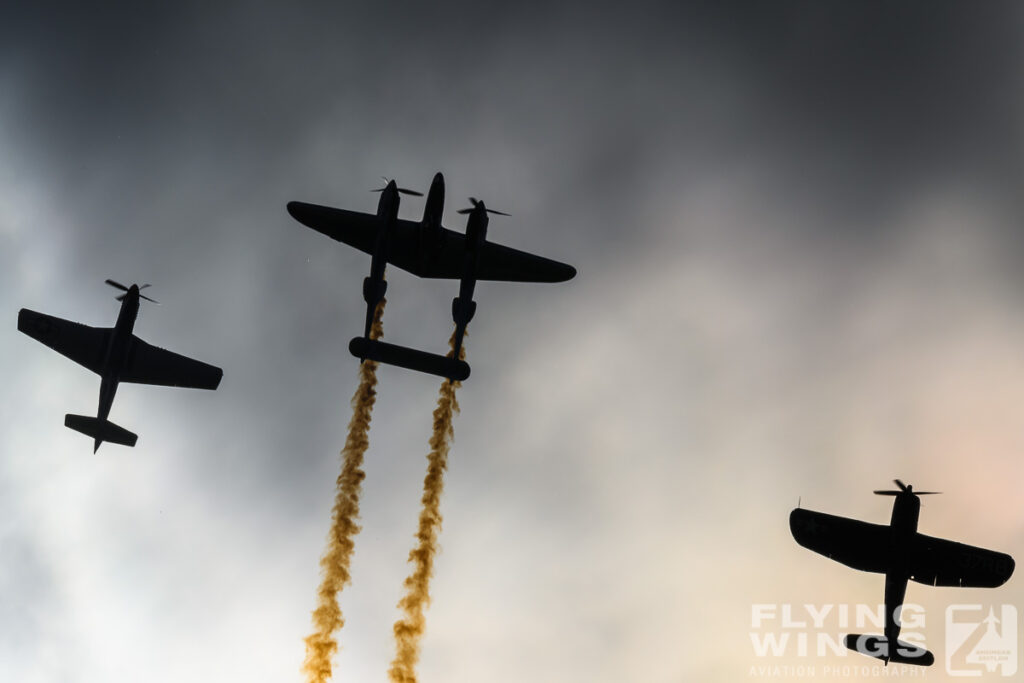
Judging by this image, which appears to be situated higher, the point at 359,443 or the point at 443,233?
the point at 443,233

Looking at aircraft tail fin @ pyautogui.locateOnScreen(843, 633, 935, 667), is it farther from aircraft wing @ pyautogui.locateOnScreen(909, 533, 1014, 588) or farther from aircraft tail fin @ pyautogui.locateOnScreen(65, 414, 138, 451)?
aircraft tail fin @ pyautogui.locateOnScreen(65, 414, 138, 451)

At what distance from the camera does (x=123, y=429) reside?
174 feet

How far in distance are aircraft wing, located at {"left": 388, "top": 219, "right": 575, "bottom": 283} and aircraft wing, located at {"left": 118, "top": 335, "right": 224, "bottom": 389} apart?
18.9 m

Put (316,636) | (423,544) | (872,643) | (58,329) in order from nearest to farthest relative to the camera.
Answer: (316,636) < (423,544) < (872,643) < (58,329)

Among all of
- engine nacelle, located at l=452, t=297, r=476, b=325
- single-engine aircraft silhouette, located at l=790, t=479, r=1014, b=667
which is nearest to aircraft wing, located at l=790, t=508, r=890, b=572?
single-engine aircraft silhouette, located at l=790, t=479, r=1014, b=667

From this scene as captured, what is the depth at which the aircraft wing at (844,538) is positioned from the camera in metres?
50.0

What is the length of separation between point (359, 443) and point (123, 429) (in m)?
17.1

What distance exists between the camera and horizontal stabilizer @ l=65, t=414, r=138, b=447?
51.9 m

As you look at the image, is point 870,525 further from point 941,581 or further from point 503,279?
point 503,279

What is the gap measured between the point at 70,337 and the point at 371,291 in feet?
80.2

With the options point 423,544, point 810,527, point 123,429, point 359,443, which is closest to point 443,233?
point 359,443

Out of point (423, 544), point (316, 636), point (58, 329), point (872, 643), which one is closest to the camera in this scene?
point (316, 636)

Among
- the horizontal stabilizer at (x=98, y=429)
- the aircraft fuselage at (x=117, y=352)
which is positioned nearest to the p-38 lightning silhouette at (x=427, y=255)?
the aircraft fuselage at (x=117, y=352)

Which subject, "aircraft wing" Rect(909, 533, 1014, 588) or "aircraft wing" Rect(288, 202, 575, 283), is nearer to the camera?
"aircraft wing" Rect(288, 202, 575, 283)
